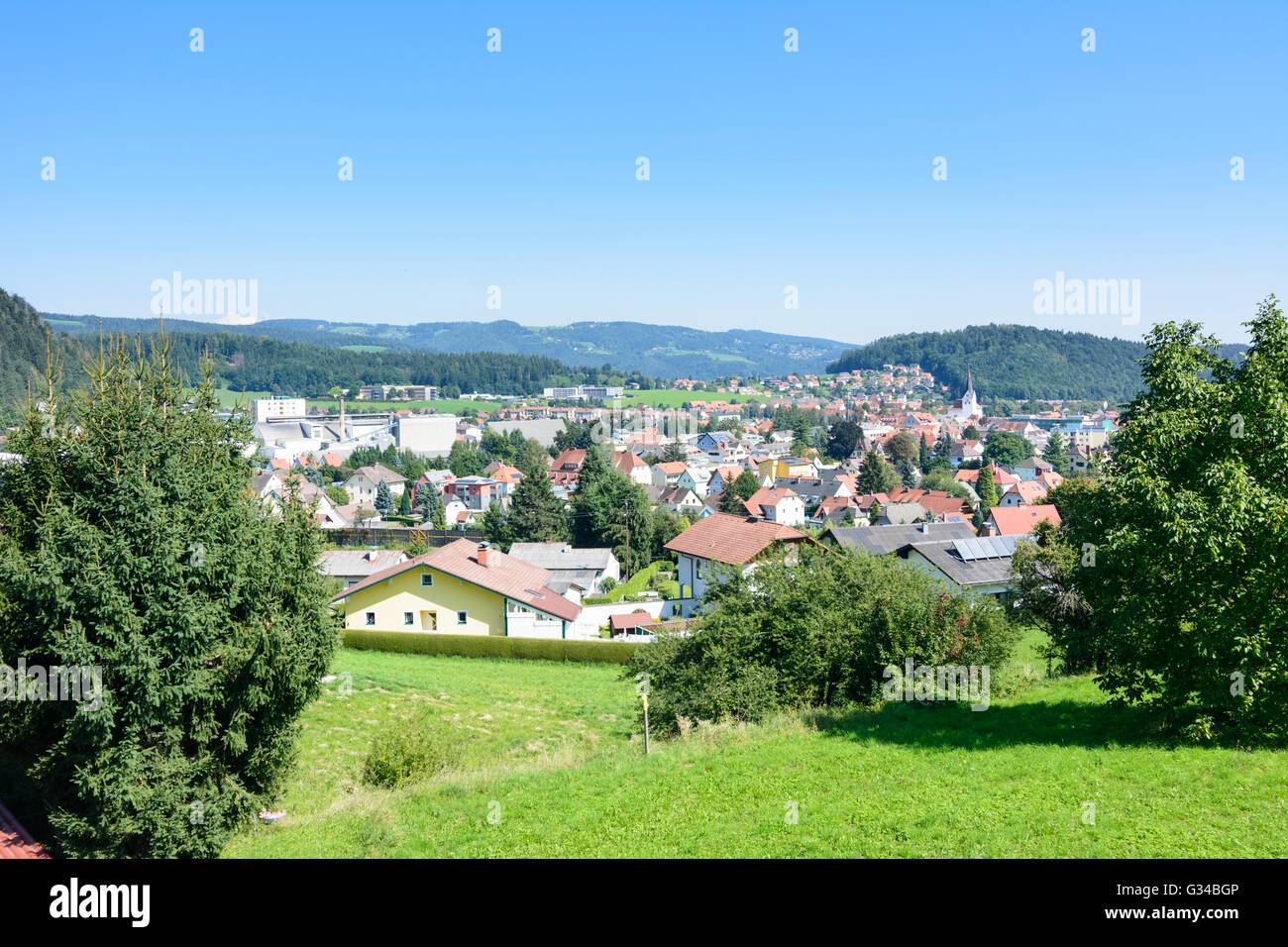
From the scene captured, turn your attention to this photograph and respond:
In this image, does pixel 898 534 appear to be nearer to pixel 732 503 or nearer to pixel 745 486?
pixel 732 503

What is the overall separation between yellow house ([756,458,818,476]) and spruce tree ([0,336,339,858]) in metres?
104

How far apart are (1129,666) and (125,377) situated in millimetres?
16163

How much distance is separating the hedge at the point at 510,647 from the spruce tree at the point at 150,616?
22624mm

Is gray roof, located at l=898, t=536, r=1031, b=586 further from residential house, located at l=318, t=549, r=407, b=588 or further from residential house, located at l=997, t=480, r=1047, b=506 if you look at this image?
residential house, located at l=997, t=480, r=1047, b=506

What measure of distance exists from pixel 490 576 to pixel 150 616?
90.1 ft

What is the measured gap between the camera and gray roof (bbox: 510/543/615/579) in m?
55.5

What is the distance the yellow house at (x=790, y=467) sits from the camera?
384ft

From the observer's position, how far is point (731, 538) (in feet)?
132

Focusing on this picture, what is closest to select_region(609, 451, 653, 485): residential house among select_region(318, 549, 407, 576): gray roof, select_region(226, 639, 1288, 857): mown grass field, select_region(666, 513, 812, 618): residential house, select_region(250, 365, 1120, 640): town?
select_region(250, 365, 1120, 640): town

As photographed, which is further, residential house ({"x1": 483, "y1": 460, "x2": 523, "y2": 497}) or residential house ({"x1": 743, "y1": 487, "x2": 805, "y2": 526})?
residential house ({"x1": 483, "y1": 460, "x2": 523, "y2": 497})

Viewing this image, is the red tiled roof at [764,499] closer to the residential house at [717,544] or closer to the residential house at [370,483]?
the residential house at [717,544]

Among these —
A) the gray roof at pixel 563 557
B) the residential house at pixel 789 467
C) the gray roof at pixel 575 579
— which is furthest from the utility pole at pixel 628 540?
the residential house at pixel 789 467
